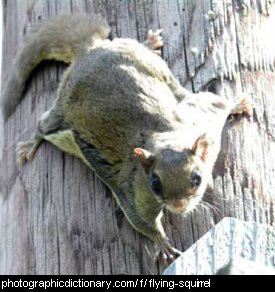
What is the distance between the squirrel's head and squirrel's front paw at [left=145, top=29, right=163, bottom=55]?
0.51 meters

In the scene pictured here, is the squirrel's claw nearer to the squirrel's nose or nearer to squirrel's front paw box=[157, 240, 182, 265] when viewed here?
squirrel's front paw box=[157, 240, 182, 265]

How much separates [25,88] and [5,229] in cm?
88

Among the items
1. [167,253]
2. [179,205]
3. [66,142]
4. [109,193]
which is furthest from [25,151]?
[167,253]

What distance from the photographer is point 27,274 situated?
3.83 metres

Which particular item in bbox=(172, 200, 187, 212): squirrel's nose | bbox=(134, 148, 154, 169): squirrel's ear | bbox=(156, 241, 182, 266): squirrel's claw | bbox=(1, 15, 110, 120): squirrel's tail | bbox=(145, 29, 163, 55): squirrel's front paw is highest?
bbox=(1, 15, 110, 120): squirrel's tail

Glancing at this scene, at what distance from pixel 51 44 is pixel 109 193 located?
3.91 ft

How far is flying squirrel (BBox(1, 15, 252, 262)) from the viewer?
415 cm

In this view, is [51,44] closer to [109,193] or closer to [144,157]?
[144,157]

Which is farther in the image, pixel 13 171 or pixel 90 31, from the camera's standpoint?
pixel 90 31

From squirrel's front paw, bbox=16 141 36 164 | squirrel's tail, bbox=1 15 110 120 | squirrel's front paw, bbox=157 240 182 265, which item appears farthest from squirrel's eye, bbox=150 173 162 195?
squirrel's tail, bbox=1 15 110 120

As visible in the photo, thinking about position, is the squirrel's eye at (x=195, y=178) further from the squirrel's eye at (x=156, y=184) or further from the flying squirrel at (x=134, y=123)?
the squirrel's eye at (x=156, y=184)
